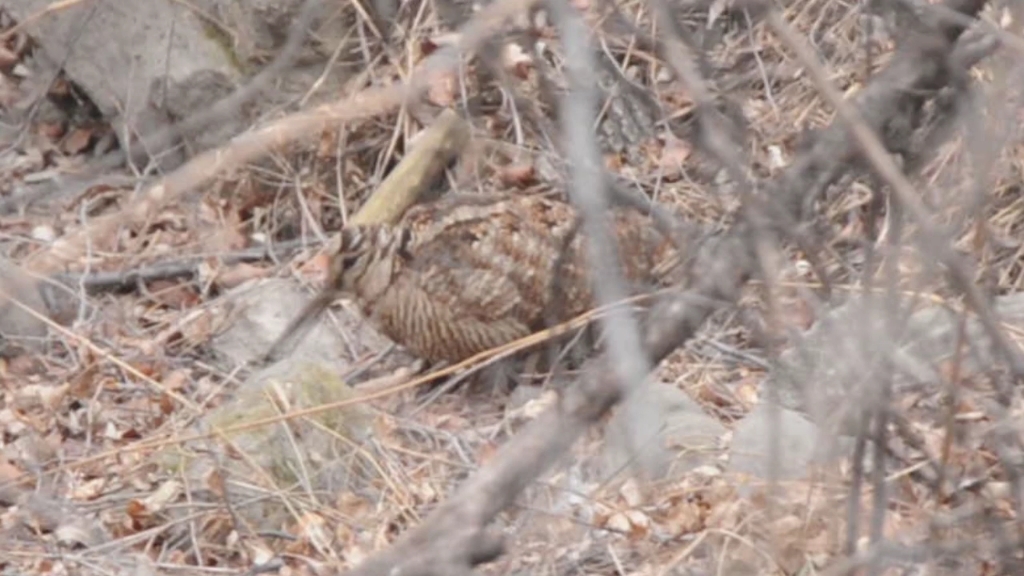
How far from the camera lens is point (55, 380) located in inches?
269

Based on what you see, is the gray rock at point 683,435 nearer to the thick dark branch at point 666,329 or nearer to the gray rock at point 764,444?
the gray rock at point 764,444

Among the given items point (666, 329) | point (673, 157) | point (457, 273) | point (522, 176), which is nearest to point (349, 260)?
point (457, 273)

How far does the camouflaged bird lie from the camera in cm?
612

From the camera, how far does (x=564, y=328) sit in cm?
289

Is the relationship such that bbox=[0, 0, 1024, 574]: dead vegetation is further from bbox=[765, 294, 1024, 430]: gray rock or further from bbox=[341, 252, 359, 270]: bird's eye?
bbox=[341, 252, 359, 270]: bird's eye

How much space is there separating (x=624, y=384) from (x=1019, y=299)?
180 inches

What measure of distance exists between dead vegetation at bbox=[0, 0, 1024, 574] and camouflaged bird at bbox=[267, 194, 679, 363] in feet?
0.56

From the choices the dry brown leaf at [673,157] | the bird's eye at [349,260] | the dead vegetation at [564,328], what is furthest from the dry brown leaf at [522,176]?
the bird's eye at [349,260]

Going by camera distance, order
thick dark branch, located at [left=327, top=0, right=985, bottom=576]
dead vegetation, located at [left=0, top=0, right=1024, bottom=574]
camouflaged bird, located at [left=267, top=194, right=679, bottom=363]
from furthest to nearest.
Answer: camouflaged bird, located at [left=267, top=194, right=679, bottom=363], dead vegetation, located at [left=0, top=0, right=1024, bottom=574], thick dark branch, located at [left=327, top=0, right=985, bottom=576]

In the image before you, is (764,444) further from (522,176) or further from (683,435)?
(522,176)

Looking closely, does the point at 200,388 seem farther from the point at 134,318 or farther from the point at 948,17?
the point at 948,17

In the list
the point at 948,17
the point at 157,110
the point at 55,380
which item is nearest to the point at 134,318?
the point at 55,380

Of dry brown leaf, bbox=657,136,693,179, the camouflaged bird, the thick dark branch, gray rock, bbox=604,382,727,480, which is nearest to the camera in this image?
the thick dark branch

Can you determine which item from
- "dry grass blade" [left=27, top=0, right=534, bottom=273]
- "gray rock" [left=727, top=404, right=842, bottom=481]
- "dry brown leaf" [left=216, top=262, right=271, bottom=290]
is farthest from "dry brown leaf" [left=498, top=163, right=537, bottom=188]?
"dry grass blade" [left=27, top=0, right=534, bottom=273]
